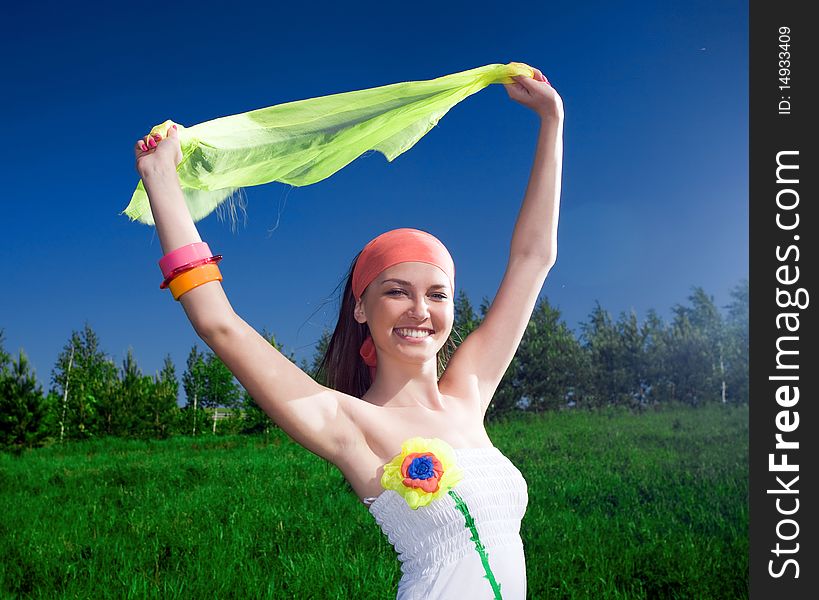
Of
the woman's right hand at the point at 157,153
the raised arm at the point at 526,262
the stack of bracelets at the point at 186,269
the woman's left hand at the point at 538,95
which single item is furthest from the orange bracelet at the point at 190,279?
the woman's left hand at the point at 538,95

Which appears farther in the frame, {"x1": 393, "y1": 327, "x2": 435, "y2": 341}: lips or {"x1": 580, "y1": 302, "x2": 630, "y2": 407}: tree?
{"x1": 580, "y1": 302, "x2": 630, "y2": 407}: tree

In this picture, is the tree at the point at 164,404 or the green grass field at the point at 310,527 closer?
the green grass field at the point at 310,527

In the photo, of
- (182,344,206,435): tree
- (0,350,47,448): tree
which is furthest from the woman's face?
(182,344,206,435): tree

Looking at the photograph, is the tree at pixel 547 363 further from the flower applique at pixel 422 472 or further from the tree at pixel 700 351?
the flower applique at pixel 422 472

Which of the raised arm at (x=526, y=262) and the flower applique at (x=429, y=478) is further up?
the raised arm at (x=526, y=262)

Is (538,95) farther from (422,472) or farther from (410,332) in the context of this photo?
(422,472)

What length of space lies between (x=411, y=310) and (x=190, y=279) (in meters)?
0.60

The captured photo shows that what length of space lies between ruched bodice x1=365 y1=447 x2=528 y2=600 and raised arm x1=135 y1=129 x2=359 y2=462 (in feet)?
0.78

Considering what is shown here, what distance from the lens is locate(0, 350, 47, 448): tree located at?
17.4 m

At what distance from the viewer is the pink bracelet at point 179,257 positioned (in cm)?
179

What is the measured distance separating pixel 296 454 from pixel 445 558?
10.4 m

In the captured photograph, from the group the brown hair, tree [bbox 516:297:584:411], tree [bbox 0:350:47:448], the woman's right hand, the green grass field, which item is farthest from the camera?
tree [bbox 516:297:584:411]

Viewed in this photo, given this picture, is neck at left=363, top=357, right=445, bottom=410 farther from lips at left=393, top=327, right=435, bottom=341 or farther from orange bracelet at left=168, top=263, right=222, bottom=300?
orange bracelet at left=168, top=263, right=222, bottom=300
